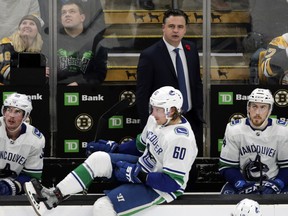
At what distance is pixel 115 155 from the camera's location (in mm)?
7297

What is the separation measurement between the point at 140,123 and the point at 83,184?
51.3 inches

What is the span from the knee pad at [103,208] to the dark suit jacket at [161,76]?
3.44 ft

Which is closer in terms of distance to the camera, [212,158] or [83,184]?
[83,184]

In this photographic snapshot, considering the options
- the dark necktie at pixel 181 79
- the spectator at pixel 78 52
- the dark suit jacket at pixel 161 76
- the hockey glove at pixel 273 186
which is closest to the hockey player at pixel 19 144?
the spectator at pixel 78 52

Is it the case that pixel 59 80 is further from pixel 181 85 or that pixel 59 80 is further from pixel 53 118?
pixel 181 85

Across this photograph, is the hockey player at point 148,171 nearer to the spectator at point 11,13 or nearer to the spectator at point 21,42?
the spectator at point 21,42

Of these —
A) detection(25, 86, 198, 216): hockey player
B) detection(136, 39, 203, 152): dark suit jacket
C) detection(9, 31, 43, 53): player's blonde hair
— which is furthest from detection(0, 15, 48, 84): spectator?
detection(25, 86, 198, 216): hockey player

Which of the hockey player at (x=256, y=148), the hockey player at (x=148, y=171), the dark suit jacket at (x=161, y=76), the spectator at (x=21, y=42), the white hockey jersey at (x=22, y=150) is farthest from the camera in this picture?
the spectator at (x=21, y=42)

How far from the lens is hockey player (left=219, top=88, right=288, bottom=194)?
25.5 ft

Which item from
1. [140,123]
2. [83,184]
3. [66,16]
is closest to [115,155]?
[83,184]

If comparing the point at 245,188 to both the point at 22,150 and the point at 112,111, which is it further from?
the point at 22,150

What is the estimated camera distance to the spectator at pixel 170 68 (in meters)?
8.00

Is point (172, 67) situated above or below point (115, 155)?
above

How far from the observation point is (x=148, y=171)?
23.8 ft
